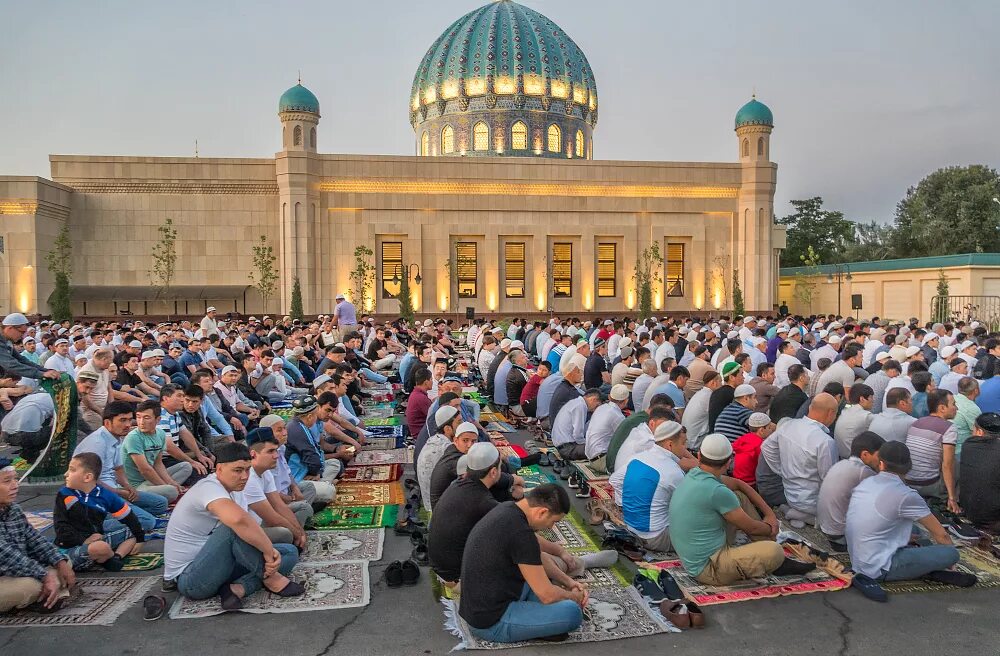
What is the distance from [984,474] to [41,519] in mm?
8400

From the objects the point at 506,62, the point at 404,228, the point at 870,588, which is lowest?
the point at 870,588

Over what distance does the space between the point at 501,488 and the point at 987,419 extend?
4206 mm

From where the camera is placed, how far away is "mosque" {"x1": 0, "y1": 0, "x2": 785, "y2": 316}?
112 feet

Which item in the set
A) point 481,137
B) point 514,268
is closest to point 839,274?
point 514,268

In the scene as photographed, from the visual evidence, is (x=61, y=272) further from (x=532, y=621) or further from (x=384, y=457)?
(x=532, y=621)

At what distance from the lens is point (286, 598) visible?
5289mm

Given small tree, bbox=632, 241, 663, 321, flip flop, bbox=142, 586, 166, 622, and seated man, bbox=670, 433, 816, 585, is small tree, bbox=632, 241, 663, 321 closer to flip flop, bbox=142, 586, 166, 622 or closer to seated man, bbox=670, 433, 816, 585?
seated man, bbox=670, 433, 816, 585

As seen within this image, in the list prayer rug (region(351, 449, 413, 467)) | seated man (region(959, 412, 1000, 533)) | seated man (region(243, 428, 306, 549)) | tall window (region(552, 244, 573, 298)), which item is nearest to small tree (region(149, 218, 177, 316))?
tall window (region(552, 244, 573, 298))

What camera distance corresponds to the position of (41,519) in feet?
22.9

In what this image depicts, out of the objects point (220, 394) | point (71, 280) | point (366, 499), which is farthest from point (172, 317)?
point (366, 499)

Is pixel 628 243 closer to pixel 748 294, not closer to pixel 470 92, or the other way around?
pixel 748 294

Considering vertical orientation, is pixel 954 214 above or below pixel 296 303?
above

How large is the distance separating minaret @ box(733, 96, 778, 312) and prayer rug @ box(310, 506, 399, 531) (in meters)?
32.2

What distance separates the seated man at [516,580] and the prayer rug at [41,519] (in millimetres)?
4372
